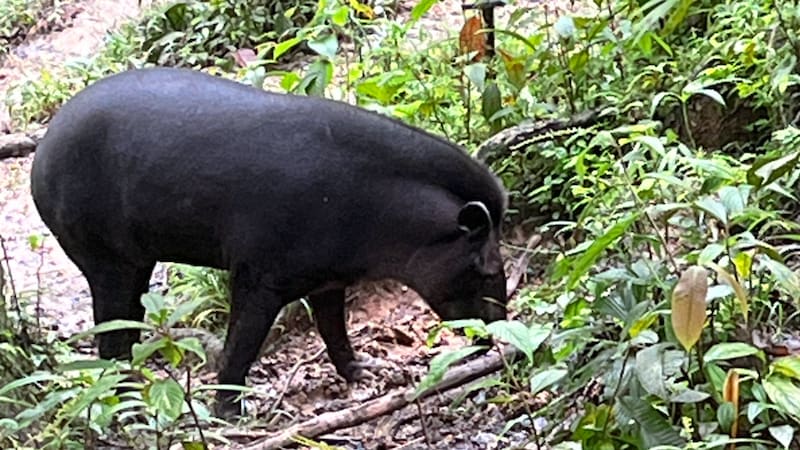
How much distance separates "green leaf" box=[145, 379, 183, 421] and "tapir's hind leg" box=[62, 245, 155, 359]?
2.35 m

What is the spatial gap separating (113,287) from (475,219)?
1.59m

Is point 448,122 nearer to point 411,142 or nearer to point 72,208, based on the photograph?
point 411,142

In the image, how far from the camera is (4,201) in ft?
26.9

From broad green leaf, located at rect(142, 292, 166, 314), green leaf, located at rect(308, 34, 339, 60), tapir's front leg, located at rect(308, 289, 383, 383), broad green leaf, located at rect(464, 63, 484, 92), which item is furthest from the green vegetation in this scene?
broad green leaf, located at rect(142, 292, 166, 314)

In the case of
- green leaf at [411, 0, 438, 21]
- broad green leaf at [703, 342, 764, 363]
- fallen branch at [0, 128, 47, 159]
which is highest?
green leaf at [411, 0, 438, 21]

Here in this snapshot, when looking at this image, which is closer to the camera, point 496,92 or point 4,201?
point 496,92

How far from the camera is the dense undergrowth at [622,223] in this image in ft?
9.82

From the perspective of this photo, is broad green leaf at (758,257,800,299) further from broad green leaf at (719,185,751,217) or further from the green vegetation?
the green vegetation

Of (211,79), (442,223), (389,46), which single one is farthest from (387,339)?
(389,46)

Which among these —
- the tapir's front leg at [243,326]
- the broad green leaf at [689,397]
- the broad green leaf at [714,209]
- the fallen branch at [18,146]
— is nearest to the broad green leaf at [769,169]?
the broad green leaf at [714,209]

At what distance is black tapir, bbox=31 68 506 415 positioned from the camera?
15.5ft

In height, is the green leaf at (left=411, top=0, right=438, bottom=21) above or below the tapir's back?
above

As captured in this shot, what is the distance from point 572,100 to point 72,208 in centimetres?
247

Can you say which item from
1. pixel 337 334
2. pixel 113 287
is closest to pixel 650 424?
pixel 337 334
